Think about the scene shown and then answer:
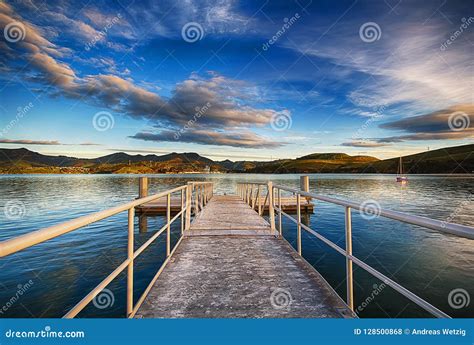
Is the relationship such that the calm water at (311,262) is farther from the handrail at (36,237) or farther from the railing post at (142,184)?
the handrail at (36,237)

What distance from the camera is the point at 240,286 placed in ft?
10.1

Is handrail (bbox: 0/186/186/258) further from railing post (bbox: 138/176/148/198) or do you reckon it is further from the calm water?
railing post (bbox: 138/176/148/198)

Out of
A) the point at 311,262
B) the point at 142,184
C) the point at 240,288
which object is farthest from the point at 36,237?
the point at 142,184

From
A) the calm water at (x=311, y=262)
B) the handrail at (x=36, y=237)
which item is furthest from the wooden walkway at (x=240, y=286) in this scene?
the calm water at (x=311, y=262)

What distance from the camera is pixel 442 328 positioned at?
225 centimetres

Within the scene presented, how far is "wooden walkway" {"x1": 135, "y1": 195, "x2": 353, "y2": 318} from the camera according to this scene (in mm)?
2504

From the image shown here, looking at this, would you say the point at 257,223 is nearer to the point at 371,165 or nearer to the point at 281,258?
the point at 281,258

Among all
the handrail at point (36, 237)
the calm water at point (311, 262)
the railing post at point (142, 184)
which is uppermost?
the handrail at point (36, 237)

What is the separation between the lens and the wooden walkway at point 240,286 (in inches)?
98.6

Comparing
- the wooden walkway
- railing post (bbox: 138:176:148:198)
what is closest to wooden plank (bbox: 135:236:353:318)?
the wooden walkway

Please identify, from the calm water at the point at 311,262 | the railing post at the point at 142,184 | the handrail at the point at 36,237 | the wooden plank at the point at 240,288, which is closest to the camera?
the handrail at the point at 36,237

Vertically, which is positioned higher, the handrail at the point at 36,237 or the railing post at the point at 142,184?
the handrail at the point at 36,237

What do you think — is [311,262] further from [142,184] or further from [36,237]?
[142,184]

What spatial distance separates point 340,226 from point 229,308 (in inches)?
519
